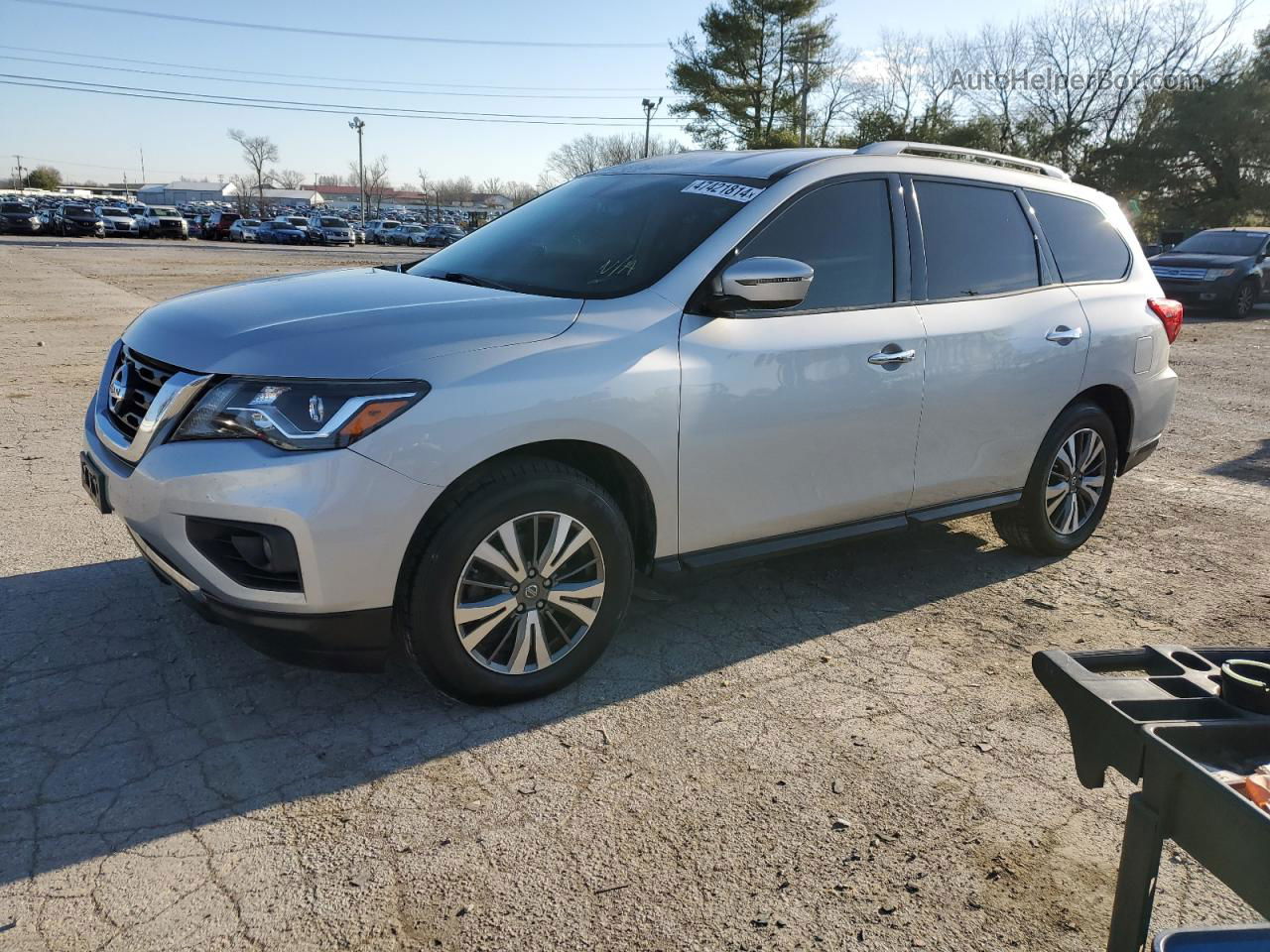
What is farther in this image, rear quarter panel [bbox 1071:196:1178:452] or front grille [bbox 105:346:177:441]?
rear quarter panel [bbox 1071:196:1178:452]

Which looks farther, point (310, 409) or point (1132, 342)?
point (1132, 342)

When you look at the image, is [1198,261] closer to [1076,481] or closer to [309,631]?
[1076,481]

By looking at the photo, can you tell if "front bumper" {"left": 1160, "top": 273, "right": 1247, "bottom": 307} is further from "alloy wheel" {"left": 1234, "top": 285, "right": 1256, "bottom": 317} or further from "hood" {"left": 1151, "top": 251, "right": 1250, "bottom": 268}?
"hood" {"left": 1151, "top": 251, "right": 1250, "bottom": 268}

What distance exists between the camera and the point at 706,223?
377 centimetres

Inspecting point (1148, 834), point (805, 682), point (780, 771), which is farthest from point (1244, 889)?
point (805, 682)

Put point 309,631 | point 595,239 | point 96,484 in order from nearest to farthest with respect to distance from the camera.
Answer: point 309,631
point 96,484
point 595,239

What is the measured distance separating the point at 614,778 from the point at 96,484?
2.03 meters

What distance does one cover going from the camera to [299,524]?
284cm

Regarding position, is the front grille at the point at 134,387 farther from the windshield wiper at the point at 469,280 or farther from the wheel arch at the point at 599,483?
the windshield wiper at the point at 469,280

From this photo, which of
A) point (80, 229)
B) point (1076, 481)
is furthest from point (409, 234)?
point (1076, 481)

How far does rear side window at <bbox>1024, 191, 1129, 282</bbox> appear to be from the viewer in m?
4.86

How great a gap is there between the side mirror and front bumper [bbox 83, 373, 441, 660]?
1.27 metres

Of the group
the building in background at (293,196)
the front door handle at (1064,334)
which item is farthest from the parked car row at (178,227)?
the building in background at (293,196)

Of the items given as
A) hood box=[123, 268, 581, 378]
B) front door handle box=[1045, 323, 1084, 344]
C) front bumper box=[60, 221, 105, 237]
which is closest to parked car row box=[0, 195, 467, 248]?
front bumper box=[60, 221, 105, 237]
